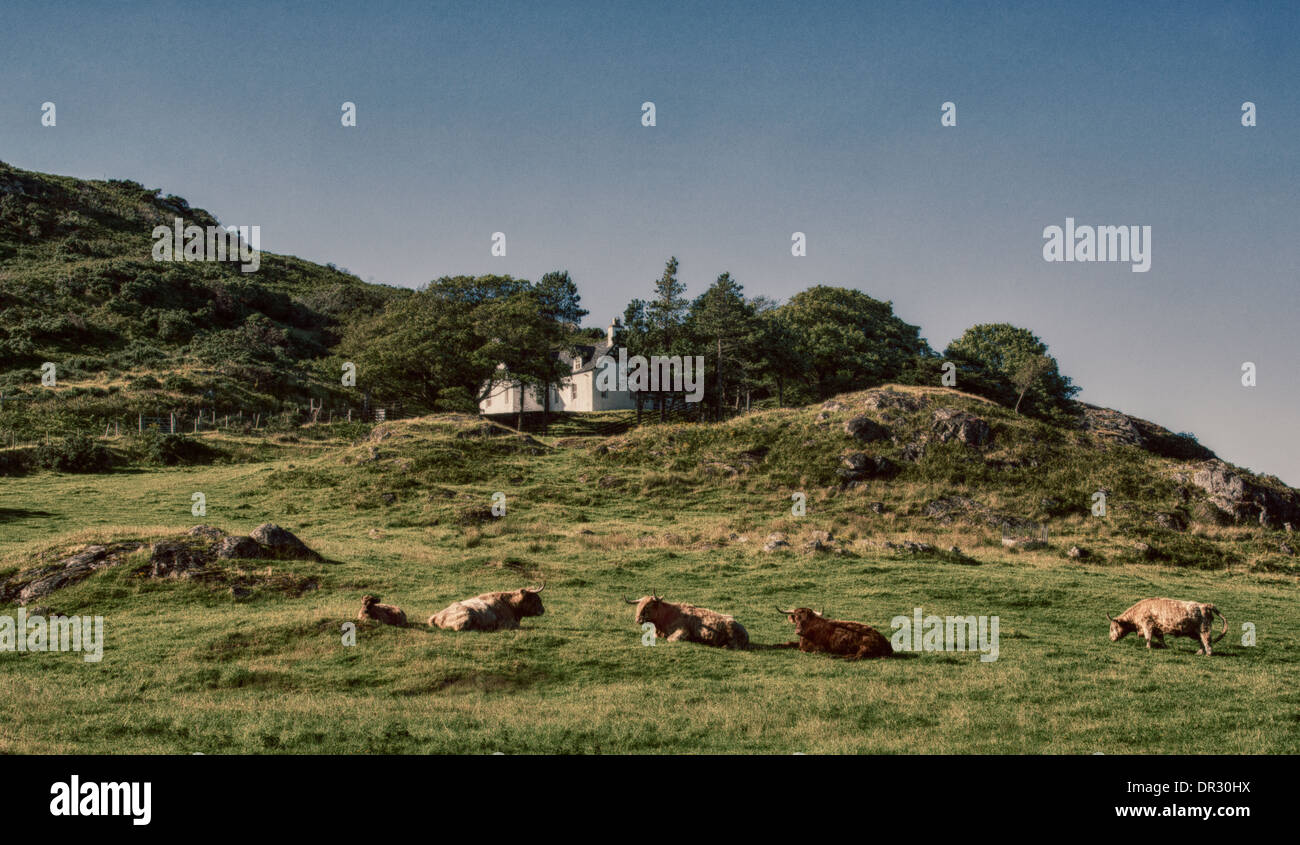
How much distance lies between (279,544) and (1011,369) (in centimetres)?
9598

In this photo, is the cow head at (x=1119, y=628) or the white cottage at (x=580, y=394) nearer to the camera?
the cow head at (x=1119, y=628)

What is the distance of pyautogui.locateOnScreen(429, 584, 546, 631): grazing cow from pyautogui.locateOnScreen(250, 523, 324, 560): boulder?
33.1 ft

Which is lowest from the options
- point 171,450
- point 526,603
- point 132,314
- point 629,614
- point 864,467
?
point 629,614

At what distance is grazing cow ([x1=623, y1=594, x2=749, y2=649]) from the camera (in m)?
19.8

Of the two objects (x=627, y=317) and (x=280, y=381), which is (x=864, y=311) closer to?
(x=627, y=317)

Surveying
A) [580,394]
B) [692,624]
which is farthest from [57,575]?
[580,394]

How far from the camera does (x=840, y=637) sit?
19.1 meters

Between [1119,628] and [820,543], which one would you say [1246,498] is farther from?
[1119,628]

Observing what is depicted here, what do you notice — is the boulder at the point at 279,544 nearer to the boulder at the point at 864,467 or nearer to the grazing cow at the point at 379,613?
the grazing cow at the point at 379,613

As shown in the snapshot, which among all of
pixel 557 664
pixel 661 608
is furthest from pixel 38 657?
pixel 661 608

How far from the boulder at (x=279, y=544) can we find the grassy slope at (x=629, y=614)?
1214 millimetres

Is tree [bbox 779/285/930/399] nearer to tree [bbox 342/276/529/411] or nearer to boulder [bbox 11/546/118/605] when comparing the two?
tree [bbox 342/276/529/411]

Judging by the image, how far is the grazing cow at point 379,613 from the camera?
20.0 m

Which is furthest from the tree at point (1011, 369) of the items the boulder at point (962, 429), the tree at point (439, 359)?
the tree at point (439, 359)
